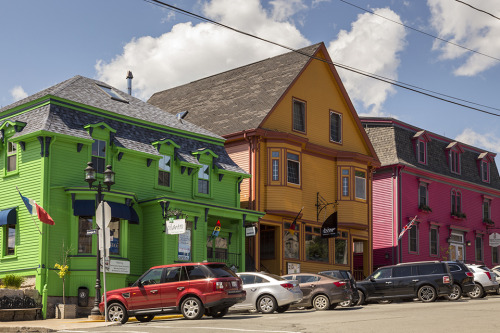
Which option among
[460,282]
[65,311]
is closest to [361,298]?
[460,282]

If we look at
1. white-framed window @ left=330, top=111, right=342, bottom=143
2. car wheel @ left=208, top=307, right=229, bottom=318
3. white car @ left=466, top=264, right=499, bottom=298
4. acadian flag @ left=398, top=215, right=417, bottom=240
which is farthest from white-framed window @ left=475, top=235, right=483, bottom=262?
car wheel @ left=208, top=307, right=229, bottom=318

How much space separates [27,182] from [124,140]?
14.8ft

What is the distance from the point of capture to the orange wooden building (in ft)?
126

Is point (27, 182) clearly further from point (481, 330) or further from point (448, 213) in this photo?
point (448, 213)

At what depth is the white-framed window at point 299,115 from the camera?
4069cm

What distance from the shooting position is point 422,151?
50.8 metres

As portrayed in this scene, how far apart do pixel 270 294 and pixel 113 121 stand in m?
11.4

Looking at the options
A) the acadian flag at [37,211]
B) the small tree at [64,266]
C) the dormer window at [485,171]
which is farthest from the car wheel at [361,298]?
the dormer window at [485,171]

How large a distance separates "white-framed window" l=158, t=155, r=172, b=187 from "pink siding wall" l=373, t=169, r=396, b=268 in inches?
708

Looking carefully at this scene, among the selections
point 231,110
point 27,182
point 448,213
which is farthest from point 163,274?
point 448,213

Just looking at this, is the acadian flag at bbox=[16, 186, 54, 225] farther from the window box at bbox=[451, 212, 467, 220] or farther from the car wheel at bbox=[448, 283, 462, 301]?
the window box at bbox=[451, 212, 467, 220]

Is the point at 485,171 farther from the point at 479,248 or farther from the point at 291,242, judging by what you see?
the point at 291,242

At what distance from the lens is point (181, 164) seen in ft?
114

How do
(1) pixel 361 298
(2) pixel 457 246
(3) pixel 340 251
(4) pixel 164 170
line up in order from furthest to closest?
(2) pixel 457 246
(3) pixel 340 251
(4) pixel 164 170
(1) pixel 361 298
